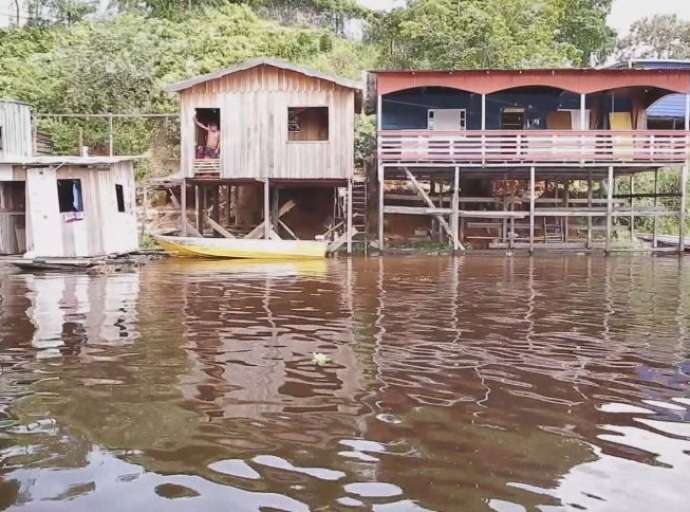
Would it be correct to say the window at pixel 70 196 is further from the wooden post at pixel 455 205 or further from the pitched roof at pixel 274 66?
the wooden post at pixel 455 205

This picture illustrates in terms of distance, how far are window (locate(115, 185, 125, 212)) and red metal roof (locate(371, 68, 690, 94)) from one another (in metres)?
→ 8.97

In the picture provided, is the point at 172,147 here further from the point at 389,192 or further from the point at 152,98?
the point at 389,192

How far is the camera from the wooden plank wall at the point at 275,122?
22.9 meters

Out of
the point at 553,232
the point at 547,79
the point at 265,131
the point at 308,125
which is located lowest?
the point at 553,232

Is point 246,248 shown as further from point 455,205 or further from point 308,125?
point 455,205

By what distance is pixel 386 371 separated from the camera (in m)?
6.86

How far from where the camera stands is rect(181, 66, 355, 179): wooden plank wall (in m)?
22.9

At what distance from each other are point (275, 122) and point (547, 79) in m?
9.01

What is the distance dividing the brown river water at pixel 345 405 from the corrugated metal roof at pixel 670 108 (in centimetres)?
2129

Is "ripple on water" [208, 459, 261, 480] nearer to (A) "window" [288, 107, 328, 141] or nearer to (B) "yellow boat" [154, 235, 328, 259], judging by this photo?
(B) "yellow boat" [154, 235, 328, 259]

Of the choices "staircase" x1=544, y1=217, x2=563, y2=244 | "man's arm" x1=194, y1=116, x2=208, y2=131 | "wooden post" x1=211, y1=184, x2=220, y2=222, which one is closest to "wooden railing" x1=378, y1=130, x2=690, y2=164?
"staircase" x1=544, y1=217, x2=563, y2=244

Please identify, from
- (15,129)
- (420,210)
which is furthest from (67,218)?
(420,210)

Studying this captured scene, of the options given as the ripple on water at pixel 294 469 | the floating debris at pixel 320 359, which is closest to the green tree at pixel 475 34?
the floating debris at pixel 320 359

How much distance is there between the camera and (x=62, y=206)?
714 inches
